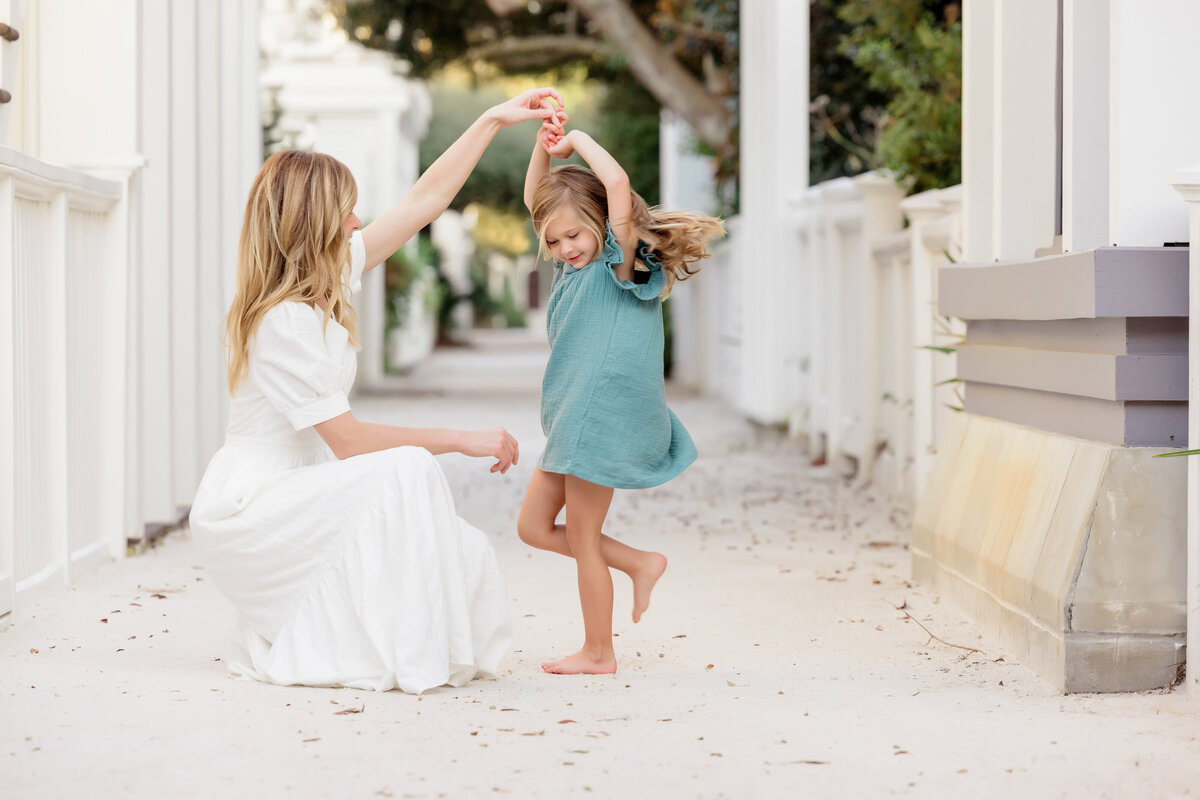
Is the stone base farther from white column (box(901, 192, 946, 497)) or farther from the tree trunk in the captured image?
the tree trunk

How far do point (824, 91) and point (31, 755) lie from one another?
32.0 feet

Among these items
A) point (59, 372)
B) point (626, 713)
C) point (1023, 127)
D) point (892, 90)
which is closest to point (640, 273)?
point (626, 713)

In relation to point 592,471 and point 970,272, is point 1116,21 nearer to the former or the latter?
point 970,272

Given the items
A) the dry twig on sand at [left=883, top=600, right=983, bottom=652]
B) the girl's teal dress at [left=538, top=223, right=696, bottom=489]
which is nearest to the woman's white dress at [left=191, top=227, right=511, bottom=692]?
the girl's teal dress at [left=538, top=223, right=696, bottom=489]

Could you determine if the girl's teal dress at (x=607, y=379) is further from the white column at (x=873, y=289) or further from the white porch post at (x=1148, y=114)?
the white column at (x=873, y=289)

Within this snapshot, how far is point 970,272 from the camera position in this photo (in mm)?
4438

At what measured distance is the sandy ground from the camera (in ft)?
8.59

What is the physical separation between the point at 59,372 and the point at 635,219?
226cm

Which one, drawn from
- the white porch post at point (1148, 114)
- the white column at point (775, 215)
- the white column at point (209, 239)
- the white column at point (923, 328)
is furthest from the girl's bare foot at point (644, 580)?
the white column at point (775, 215)

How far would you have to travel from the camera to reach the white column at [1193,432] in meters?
3.10

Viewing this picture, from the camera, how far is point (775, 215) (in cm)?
1010

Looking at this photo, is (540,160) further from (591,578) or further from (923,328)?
(923,328)

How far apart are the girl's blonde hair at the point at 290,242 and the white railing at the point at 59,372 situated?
103cm

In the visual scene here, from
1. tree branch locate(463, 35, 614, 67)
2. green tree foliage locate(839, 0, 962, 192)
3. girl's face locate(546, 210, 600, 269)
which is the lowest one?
girl's face locate(546, 210, 600, 269)
